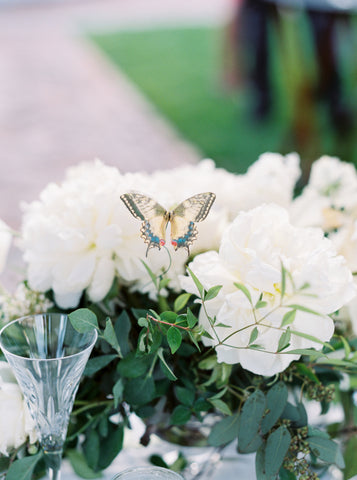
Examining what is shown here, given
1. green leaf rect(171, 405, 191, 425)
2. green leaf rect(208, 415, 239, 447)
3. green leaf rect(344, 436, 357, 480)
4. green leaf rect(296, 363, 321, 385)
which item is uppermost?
green leaf rect(296, 363, 321, 385)

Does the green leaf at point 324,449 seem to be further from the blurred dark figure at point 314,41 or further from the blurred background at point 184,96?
the blurred dark figure at point 314,41

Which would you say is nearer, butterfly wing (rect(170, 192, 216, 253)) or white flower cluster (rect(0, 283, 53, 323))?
butterfly wing (rect(170, 192, 216, 253))

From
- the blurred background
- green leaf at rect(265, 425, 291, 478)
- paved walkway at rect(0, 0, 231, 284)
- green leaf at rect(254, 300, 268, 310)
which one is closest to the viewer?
green leaf at rect(254, 300, 268, 310)

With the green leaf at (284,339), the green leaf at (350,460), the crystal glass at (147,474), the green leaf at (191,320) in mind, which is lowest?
the green leaf at (350,460)

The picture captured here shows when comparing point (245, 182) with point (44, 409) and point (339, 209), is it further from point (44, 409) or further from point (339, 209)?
point (44, 409)

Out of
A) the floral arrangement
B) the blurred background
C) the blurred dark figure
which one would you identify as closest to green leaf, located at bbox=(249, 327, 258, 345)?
the floral arrangement

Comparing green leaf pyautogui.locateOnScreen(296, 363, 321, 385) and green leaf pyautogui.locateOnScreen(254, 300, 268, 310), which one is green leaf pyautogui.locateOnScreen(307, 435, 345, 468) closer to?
green leaf pyautogui.locateOnScreen(296, 363, 321, 385)

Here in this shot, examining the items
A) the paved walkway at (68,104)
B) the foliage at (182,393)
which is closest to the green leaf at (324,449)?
the foliage at (182,393)

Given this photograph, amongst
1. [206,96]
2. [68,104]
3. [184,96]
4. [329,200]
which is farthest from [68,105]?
[329,200]
